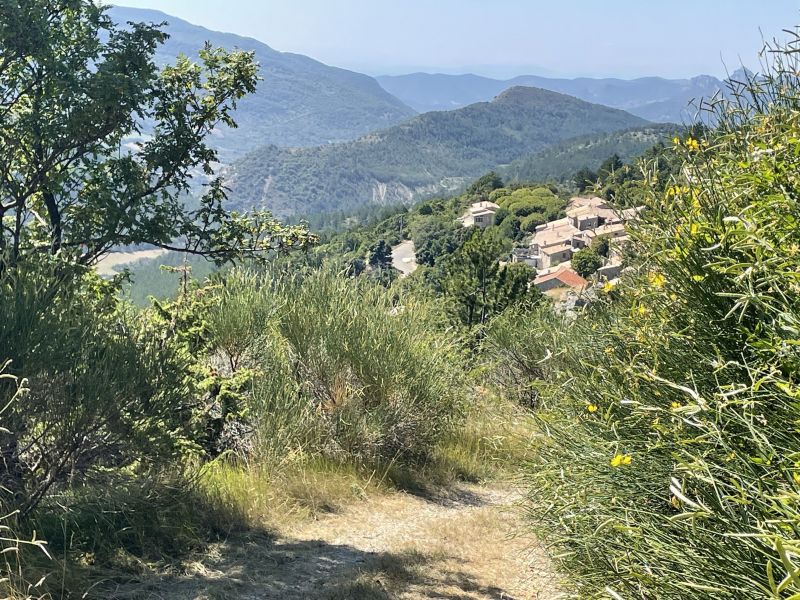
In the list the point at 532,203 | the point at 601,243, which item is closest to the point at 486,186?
the point at 532,203

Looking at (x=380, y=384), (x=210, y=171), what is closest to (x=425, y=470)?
(x=380, y=384)

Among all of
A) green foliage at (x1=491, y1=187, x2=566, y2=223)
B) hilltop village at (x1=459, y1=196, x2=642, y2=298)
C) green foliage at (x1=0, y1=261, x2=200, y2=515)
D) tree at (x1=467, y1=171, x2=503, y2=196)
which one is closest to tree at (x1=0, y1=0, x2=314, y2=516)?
green foliage at (x1=0, y1=261, x2=200, y2=515)

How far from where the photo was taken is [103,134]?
4.69 m

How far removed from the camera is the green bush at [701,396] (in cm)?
161

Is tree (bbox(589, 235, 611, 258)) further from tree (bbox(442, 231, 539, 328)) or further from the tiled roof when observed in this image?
the tiled roof

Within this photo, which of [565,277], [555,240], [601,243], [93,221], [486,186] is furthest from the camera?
[486,186]

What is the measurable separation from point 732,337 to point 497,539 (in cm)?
286

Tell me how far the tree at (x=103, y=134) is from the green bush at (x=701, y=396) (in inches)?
127

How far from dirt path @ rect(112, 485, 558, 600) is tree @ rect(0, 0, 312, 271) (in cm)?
212

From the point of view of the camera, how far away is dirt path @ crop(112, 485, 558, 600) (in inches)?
137

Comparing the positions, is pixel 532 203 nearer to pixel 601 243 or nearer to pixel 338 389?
pixel 338 389

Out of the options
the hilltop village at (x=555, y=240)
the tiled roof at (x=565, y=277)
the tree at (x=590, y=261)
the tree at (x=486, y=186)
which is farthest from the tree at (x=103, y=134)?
the tree at (x=486, y=186)

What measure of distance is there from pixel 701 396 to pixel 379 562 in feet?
8.22

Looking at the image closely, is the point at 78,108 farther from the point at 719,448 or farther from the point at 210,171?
the point at 719,448
